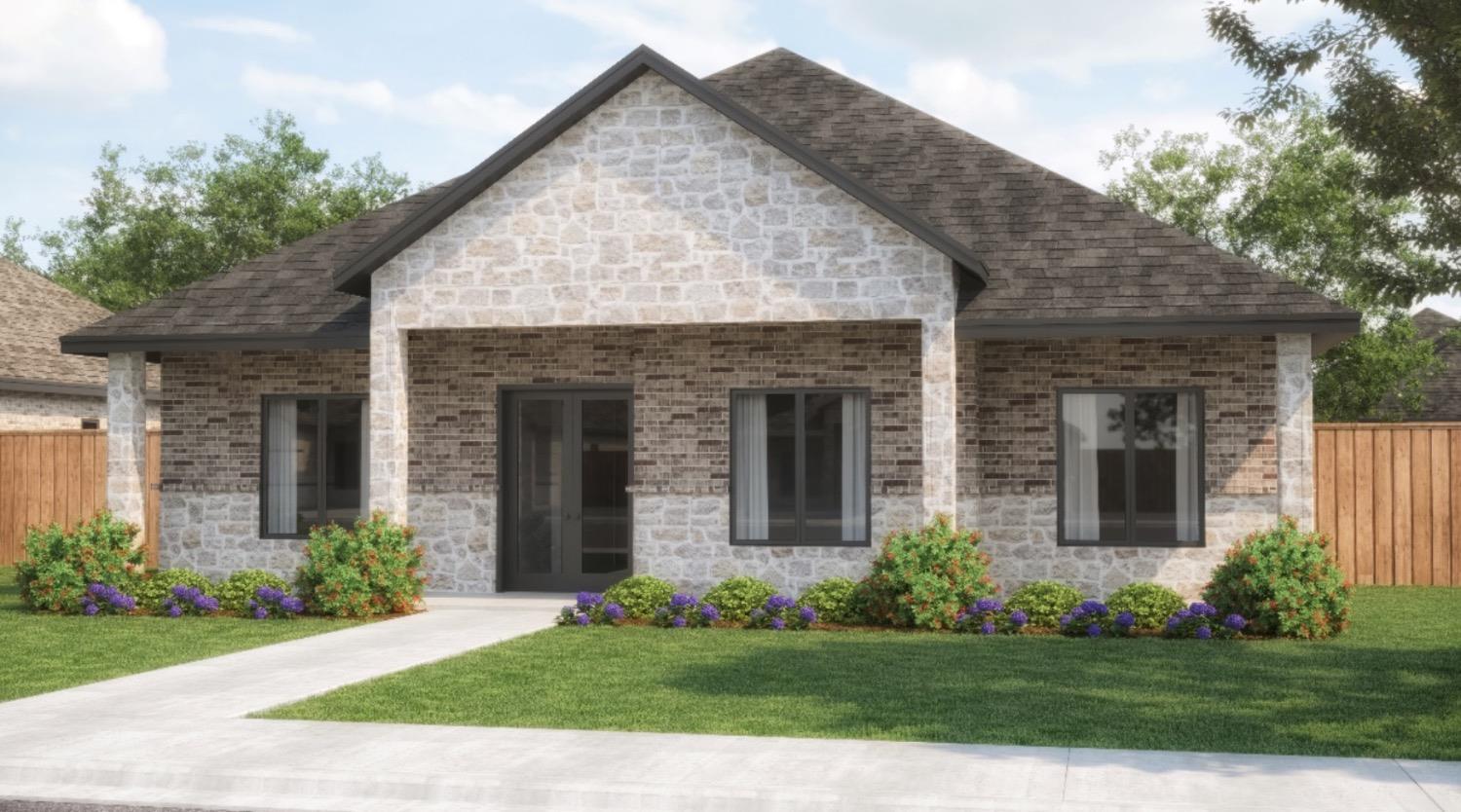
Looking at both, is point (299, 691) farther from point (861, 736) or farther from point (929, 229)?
point (929, 229)

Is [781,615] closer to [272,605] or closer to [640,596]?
[640,596]

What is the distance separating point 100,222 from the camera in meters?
50.2

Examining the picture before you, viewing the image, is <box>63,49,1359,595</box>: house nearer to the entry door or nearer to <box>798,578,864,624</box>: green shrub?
the entry door

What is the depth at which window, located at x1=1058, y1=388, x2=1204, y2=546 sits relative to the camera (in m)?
17.6

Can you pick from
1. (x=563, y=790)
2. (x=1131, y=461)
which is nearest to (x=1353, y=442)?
(x=1131, y=461)

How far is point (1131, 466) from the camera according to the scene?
57.9ft

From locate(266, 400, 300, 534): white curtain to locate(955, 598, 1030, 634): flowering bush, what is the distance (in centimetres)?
853

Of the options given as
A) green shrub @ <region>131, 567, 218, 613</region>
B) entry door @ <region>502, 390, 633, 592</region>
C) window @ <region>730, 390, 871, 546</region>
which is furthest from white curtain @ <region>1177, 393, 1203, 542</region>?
green shrub @ <region>131, 567, 218, 613</region>

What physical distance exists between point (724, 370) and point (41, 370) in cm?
1544

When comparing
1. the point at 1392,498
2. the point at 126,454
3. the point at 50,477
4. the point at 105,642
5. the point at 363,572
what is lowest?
the point at 105,642

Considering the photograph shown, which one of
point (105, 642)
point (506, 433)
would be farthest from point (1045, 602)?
point (105, 642)

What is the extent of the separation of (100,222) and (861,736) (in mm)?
46195

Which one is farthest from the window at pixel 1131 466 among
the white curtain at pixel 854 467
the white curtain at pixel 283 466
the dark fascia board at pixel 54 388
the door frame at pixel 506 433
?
the dark fascia board at pixel 54 388

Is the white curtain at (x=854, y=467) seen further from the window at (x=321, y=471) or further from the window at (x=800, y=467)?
the window at (x=321, y=471)
